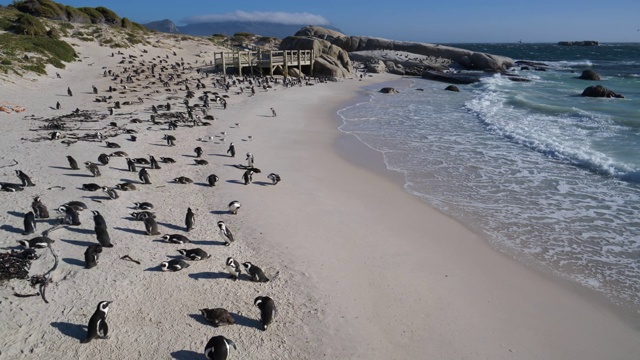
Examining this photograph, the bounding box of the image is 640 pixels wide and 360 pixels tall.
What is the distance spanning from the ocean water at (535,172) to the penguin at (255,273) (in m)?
5.16

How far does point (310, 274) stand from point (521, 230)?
536 cm

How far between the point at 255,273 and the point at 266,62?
34.6m

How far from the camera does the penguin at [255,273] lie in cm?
704

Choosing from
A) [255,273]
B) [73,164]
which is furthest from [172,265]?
[73,164]

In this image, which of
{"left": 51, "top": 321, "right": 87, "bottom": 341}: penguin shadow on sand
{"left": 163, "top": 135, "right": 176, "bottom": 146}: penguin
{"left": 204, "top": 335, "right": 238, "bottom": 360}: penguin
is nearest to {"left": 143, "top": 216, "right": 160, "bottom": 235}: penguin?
{"left": 51, "top": 321, "right": 87, "bottom": 341}: penguin shadow on sand

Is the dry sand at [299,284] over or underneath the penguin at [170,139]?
underneath

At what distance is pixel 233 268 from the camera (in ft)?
23.2

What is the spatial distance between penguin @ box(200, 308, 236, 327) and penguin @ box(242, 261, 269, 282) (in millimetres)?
1037

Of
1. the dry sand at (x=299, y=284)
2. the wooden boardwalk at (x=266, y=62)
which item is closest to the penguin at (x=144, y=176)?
the dry sand at (x=299, y=284)

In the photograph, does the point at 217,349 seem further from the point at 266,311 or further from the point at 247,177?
the point at 247,177

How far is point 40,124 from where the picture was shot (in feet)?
55.3

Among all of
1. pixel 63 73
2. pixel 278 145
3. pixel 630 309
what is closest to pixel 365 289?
pixel 630 309

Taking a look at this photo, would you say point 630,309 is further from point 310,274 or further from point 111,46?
point 111,46

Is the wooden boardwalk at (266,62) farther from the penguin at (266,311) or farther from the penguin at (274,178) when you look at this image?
the penguin at (266,311)
